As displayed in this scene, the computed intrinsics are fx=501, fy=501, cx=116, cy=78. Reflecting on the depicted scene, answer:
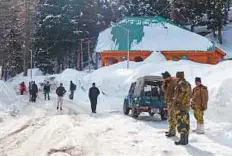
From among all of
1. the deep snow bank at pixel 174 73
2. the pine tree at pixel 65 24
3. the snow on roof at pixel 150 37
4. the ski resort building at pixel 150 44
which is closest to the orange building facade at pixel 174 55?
the ski resort building at pixel 150 44

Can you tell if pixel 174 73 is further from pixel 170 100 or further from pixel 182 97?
pixel 182 97

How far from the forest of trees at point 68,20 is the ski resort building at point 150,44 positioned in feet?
25.8

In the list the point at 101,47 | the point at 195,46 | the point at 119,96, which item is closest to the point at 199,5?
the point at 195,46

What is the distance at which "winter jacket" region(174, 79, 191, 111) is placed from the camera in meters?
12.9

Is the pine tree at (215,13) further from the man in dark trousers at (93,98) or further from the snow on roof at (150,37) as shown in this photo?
the man in dark trousers at (93,98)

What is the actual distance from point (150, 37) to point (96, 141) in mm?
47039

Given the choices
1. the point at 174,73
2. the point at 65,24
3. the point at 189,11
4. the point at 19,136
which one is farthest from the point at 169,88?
the point at 189,11

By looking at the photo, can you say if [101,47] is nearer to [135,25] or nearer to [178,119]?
[135,25]

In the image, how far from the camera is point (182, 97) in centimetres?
1293

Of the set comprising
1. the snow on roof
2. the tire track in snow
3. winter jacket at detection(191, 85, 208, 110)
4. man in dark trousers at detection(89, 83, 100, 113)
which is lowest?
the tire track in snow

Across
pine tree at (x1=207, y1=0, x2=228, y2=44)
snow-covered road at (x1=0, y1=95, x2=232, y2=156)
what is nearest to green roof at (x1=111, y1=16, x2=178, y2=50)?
pine tree at (x1=207, y1=0, x2=228, y2=44)

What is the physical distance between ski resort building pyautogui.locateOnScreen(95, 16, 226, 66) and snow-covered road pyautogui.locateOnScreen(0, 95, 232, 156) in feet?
131

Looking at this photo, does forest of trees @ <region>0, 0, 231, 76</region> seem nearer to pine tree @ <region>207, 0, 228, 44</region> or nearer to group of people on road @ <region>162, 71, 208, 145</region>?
pine tree @ <region>207, 0, 228, 44</region>

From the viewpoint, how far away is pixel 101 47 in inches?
2334
